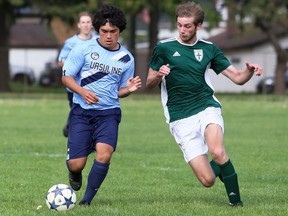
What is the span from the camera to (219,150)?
807 centimetres

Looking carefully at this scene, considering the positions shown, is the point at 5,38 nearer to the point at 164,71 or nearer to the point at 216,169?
the point at 216,169

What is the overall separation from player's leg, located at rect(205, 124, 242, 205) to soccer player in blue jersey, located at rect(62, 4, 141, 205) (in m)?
0.89

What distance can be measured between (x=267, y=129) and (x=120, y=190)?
32.3 ft

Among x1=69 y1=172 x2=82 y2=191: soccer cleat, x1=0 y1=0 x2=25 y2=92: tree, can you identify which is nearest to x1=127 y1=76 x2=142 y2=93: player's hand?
x1=69 y1=172 x2=82 y2=191: soccer cleat

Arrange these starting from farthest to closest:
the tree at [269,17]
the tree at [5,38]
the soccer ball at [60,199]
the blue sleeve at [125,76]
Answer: the tree at [269,17] < the tree at [5,38] < the blue sleeve at [125,76] < the soccer ball at [60,199]

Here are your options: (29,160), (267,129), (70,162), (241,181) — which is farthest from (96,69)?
(267,129)

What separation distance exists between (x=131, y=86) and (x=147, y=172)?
302 cm

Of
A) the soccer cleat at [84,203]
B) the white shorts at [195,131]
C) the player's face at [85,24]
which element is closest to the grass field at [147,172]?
the soccer cleat at [84,203]

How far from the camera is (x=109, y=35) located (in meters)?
8.28

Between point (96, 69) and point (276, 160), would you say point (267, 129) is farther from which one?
point (96, 69)

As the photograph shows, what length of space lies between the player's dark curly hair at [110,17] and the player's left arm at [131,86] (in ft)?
1.72

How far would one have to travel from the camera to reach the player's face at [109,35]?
8258mm

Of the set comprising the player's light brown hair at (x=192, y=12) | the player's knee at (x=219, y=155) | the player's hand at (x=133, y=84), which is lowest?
the player's knee at (x=219, y=155)

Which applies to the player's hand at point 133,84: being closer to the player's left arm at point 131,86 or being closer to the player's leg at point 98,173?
the player's left arm at point 131,86
